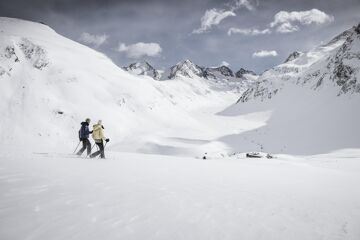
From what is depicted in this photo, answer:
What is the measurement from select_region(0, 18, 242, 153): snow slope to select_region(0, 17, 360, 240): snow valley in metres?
0.23

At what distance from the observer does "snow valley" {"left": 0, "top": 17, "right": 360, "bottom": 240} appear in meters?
4.56

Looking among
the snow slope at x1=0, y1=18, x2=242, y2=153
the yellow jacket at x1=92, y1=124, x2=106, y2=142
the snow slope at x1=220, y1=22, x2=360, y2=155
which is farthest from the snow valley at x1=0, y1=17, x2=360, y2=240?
the yellow jacket at x1=92, y1=124, x2=106, y2=142

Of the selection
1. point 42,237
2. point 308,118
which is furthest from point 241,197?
point 308,118

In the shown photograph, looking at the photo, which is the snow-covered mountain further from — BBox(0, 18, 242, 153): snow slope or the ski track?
the ski track

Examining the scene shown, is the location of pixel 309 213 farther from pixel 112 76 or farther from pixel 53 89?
pixel 112 76

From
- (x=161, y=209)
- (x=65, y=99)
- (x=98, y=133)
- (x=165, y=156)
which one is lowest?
(x=161, y=209)

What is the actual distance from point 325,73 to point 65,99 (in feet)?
270

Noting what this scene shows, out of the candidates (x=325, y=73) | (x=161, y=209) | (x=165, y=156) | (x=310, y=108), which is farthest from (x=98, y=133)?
(x=325, y=73)

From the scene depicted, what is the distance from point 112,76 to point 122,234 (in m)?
61.8

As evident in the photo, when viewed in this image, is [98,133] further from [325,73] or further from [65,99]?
[325,73]

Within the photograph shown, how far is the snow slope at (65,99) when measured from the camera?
1599 inches

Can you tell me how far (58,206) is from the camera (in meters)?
4.96

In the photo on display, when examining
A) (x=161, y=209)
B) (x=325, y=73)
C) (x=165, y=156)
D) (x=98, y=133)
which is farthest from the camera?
(x=325, y=73)

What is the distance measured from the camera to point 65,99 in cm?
4772
